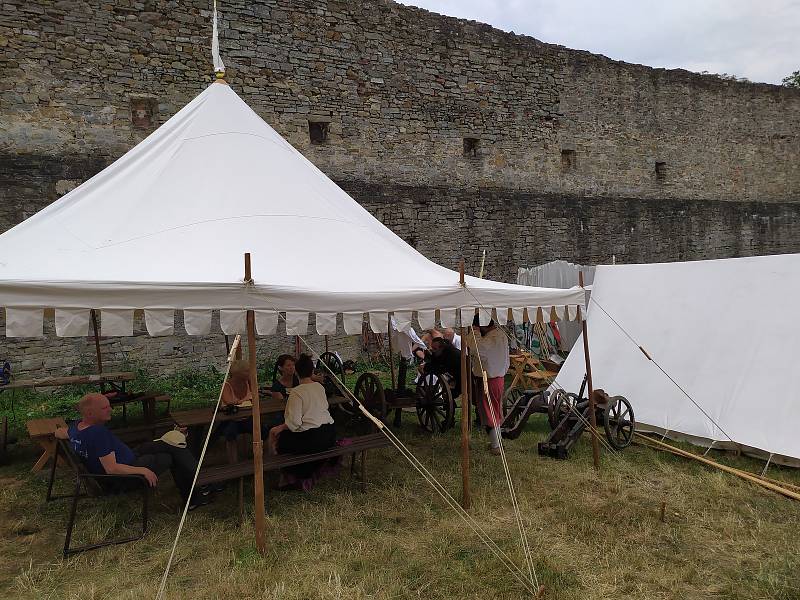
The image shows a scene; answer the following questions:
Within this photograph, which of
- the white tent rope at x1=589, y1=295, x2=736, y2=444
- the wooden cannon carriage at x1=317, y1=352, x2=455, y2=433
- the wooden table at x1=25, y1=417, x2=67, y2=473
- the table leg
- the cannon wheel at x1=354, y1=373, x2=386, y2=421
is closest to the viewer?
the wooden table at x1=25, y1=417, x2=67, y2=473

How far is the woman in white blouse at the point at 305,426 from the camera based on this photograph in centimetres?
375

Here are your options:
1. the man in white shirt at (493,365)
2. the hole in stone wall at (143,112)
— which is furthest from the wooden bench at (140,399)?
the hole in stone wall at (143,112)

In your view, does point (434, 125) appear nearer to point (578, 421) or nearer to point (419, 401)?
point (419, 401)

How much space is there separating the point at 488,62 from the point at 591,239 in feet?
13.1

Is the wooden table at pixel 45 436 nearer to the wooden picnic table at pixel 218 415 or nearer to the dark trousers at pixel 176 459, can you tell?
the wooden picnic table at pixel 218 415

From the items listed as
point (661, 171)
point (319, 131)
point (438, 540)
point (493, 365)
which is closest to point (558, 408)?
point (493, 365)

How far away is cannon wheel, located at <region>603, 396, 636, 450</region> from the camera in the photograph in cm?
474

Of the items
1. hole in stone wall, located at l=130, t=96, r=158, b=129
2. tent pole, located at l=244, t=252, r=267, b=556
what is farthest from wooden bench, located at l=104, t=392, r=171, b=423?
hole in stone wall, located at l=130, t=96, r=158, b=129

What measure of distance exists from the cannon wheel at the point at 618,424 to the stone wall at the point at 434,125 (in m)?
4.78

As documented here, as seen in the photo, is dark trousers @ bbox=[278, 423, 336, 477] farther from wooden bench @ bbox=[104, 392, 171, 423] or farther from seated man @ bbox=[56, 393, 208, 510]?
wooden bench @ bbox=[104, 392, 171, 423]

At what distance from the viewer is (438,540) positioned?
3.19 m

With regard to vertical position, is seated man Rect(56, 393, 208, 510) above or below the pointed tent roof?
below

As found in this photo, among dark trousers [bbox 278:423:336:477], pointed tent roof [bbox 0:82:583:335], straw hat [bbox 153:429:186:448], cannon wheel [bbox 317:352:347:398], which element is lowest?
cannon wheel [bbox 317:352:347:398]

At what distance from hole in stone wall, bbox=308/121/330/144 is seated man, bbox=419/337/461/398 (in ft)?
15.6
